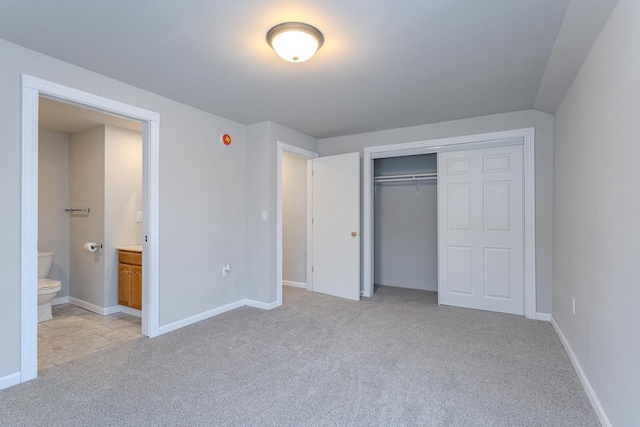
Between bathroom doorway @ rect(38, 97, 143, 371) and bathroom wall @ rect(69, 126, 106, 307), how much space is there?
0.5 inches

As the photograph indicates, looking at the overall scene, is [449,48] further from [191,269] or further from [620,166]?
[191,269]

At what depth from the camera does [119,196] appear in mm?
4199

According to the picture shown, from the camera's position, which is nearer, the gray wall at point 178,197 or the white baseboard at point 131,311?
the gray wall at point 178,197

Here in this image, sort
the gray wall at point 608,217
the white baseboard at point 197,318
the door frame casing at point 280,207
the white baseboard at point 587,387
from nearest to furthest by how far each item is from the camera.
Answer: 1. the gray wall at point 608,217
2. the white baseboard at point 587,387
3. the white baseboard at point 197,318
4. the door frame casing at point 280,207

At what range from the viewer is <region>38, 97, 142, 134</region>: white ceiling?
341 cm

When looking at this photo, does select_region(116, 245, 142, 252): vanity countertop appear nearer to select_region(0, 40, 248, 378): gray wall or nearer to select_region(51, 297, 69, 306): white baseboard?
select_region(0, 40, 248, 378): gray wall

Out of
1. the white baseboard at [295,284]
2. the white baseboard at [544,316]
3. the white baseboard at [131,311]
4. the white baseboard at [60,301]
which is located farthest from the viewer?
the white baseboard at [295,284]

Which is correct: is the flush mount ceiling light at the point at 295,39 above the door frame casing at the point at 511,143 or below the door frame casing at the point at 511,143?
above

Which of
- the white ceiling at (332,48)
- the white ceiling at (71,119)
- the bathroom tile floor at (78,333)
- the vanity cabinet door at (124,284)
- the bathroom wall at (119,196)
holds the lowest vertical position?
the bathroom tile floor at (78,333)

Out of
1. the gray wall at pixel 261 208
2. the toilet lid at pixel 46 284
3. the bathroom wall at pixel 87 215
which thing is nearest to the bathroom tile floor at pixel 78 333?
the bathroom wall at pixel 87 215

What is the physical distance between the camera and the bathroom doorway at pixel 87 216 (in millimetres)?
3828

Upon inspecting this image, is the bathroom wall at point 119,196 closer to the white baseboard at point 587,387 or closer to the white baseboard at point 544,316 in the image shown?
the white baseboard at point 587,387

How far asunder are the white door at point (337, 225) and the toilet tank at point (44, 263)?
337 centimetres

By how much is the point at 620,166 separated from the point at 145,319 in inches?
150
